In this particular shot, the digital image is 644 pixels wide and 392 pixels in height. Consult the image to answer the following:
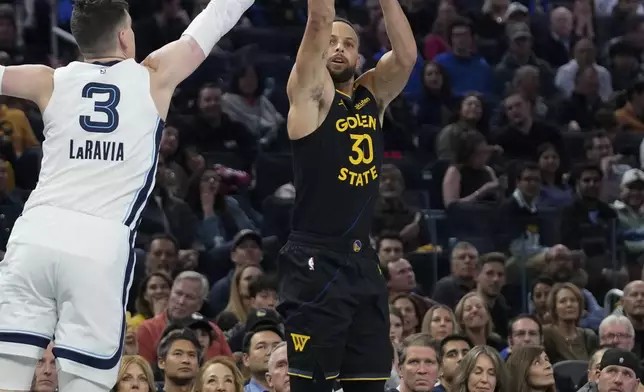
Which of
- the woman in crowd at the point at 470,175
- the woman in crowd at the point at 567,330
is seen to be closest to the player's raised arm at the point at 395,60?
the woman in crowd at the point at 567,330

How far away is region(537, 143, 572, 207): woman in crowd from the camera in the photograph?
14.8 m

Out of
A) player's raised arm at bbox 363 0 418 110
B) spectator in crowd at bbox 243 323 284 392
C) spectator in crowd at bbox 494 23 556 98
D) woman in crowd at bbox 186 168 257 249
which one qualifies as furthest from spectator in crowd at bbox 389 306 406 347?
spectator in crowd at bbox 494 23 556 98

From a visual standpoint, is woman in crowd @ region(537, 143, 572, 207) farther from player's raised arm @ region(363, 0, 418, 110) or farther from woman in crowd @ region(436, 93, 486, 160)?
player's raised arm @ region(363, 0, 418, 110)

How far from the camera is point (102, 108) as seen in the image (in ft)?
19.4

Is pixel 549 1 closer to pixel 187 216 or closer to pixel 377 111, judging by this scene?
pixel 187 216

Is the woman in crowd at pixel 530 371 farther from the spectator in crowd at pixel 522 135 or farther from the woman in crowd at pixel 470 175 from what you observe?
the spectator in crowd at pixel 522 135

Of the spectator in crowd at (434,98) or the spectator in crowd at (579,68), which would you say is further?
the spectator in crowd at (579,68)

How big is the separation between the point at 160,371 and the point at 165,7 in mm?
6639

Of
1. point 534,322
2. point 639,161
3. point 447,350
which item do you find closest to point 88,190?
point 447,350

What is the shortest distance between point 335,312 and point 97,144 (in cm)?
145

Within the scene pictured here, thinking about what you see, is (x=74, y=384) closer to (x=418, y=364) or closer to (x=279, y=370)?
(x=279, y=370)

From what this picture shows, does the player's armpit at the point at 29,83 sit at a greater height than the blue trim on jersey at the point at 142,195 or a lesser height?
greater

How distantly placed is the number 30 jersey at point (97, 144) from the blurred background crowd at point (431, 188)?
3760 mm

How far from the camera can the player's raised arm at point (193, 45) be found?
6117mm
